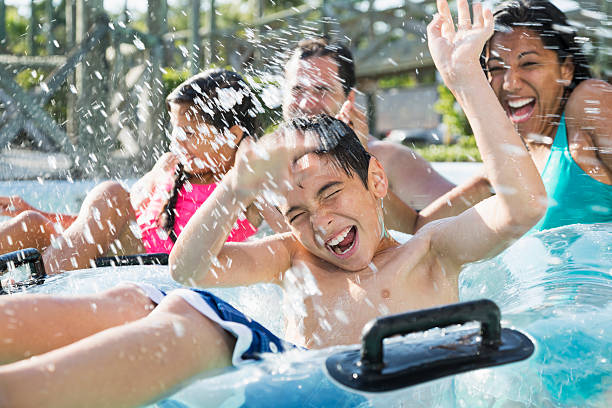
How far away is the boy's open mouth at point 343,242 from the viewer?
1.80 metres

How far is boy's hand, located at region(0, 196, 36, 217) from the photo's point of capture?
3.22 m

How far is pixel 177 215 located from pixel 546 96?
160cm

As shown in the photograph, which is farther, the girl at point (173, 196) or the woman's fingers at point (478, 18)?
the girl at point (173, 196)

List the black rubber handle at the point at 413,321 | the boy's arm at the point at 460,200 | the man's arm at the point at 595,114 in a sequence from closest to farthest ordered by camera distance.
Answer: the black rubber handle at the point at 413,321 < the man's arm at the point at 595,114 < the boy's arm at the point at 460,200

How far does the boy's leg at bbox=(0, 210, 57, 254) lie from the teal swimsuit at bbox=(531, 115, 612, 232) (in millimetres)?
2165

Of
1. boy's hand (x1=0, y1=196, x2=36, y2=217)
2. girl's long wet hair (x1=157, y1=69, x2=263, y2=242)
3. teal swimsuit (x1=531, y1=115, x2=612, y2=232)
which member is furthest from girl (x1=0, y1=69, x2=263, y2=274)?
teal swimsuit (x1=531, y1=115, x2=612, y2=232)

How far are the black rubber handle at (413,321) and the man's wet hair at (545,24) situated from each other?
1646 mm

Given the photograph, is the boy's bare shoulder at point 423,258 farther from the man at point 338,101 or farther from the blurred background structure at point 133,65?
the blurred background structure at point 133,65

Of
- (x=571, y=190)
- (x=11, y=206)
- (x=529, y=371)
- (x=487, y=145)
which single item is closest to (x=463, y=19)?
(x=487, y=145)

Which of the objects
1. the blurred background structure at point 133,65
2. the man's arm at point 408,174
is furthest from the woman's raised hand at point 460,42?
the blurred background structure at point 133,65

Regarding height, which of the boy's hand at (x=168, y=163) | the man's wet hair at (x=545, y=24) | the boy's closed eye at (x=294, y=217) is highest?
the man's wet hair at (x=545, y=24)

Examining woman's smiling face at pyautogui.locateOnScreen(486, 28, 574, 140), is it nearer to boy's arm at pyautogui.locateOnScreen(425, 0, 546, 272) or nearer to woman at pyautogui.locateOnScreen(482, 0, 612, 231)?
woman at pyautogui.locateOnScreen(482, 0, 612, 231)

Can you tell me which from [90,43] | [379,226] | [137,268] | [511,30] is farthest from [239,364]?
[90,43]

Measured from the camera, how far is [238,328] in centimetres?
143
